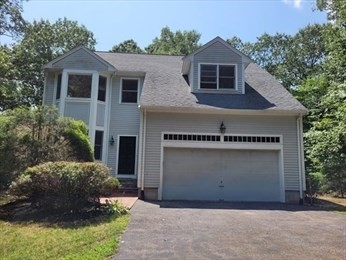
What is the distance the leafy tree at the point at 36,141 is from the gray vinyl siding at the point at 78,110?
14.1ft

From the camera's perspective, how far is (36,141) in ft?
40.2

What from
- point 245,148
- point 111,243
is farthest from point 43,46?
point 111,243

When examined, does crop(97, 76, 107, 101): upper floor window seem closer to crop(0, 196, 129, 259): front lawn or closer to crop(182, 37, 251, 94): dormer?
crop(182, 37, 251, 94): dormer

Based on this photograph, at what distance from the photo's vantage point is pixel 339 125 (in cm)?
1495

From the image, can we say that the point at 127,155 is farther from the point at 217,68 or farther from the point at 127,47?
the point at 127,47

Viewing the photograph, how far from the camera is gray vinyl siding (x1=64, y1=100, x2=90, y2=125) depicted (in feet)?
57.8

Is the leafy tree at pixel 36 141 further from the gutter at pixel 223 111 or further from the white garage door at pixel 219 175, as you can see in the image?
the white garage door at pixel 219 175

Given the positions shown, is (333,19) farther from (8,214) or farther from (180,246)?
(8,214)

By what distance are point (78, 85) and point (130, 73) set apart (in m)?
2.79

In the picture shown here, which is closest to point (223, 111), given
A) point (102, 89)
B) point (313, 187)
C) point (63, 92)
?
point (313, 187)

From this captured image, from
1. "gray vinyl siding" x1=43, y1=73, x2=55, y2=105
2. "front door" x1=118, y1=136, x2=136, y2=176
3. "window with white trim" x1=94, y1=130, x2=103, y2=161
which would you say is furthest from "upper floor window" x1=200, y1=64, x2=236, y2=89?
"gray vinyl siding" x1=43, y1=73, x2=55, y2=105

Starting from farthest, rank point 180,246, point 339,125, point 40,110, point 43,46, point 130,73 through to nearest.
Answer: point 43,46 → point 130,73 → point 339,125 → point 40,110 → point 180,246

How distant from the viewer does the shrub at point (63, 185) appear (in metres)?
9.94

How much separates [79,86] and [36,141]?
20.4 ft
